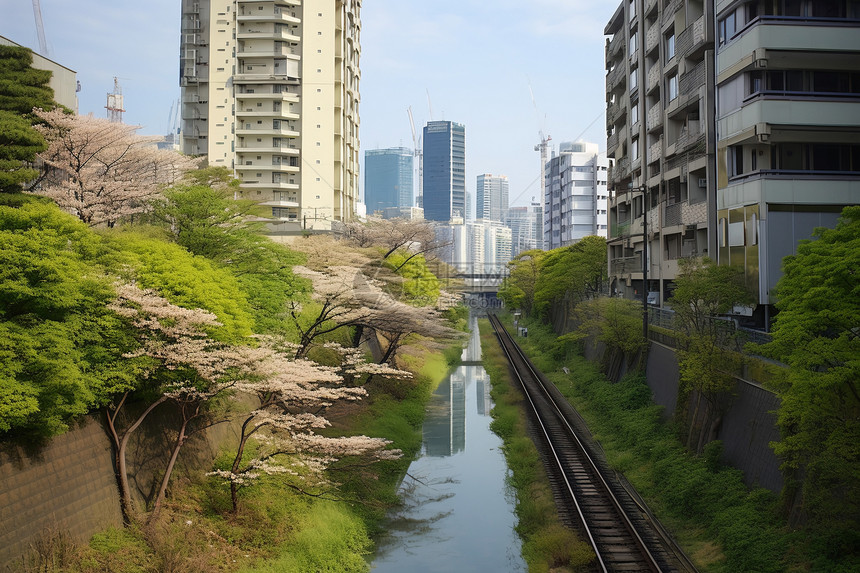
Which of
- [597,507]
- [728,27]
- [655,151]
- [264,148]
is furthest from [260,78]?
[597,507]

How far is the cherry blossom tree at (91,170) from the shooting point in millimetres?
25922

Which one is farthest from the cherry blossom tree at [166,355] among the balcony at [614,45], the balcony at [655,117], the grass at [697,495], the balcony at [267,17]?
the balcony at [267,17]

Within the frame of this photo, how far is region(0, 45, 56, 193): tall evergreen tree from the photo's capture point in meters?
22.0

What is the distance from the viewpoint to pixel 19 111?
25516mm

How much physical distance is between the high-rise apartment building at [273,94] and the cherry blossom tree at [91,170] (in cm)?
2907

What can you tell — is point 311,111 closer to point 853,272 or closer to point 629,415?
point 629,415

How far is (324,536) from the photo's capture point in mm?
18094

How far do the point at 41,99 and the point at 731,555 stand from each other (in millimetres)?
26712

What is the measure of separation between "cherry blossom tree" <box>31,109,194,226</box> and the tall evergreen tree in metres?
0.66

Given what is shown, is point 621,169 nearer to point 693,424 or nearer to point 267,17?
point 693,424

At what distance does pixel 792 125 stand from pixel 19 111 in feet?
89.8

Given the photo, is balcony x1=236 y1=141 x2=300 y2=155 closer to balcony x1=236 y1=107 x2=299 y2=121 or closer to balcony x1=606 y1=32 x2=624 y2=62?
balcony x1=236 y1=107 x2=299 y2=121

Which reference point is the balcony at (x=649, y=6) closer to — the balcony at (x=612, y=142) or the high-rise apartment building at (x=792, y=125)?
the balcony at (x=612, y=142)

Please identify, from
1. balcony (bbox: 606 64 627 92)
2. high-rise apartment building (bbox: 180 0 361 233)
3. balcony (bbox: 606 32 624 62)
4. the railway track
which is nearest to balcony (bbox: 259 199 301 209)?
high-rise apartment building (bbox: 180 0 361 233)
